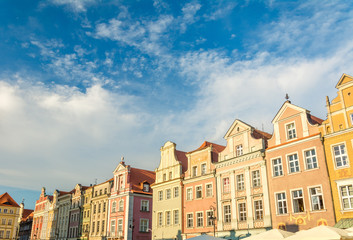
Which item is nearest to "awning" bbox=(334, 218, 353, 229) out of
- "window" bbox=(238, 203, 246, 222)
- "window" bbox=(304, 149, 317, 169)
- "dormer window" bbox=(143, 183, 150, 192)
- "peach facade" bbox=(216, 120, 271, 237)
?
"window" bbox=(304, 149, 317, 169)

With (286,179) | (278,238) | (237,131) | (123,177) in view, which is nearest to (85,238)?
(123,177)

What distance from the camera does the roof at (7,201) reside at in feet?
338

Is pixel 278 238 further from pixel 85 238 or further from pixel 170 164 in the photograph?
Result: pixel 85 238

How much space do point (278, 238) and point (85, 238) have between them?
154 ft

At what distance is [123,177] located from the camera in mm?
56000

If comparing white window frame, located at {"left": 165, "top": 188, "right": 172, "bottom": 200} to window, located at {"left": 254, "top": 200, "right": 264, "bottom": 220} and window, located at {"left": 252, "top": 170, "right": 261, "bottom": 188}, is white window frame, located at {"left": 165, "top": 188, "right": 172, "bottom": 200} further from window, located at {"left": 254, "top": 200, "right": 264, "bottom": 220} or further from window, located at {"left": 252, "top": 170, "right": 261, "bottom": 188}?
window, located at {"left": 254, "top": 200, "right": 264, "bottom": 220}

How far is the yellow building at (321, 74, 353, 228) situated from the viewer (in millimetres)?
26578

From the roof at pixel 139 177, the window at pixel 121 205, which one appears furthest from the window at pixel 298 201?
the window at pixel 121 205

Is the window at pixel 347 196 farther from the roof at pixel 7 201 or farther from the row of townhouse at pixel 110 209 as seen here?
the roof at pixel 7 201

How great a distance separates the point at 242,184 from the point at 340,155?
10.8m

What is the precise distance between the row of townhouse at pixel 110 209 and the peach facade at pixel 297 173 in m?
20.2

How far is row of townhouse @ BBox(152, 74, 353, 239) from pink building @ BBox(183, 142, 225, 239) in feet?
0.36

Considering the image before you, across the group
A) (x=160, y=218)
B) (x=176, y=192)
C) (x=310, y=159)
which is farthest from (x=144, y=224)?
(x=310, y=159)

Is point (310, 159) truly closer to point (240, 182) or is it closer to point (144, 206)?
point (240, 182)
